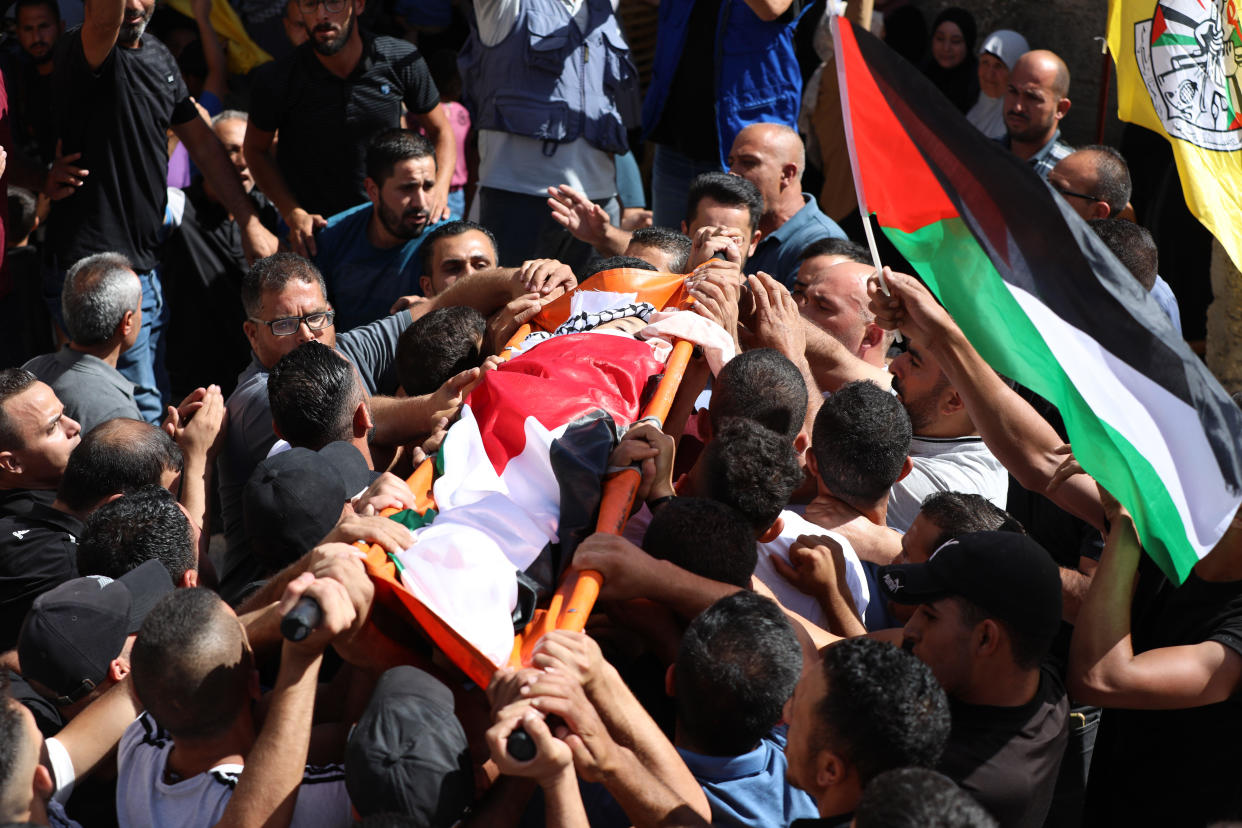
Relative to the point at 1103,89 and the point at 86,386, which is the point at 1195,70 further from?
the point at 86,386

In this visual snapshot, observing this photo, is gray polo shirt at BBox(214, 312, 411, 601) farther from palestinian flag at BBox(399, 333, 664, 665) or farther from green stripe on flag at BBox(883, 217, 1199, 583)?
green stripe on flag at BBox(883, 217, 1199, 583)

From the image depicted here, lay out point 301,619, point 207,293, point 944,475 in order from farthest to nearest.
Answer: point 207,293, point 944,475, point 301,619

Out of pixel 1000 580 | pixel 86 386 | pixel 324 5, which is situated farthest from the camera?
pixel 324 5

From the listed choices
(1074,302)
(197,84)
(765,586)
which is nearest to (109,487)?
(765,586)

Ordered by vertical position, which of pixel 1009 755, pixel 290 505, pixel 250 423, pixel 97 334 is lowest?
pixel 97 334

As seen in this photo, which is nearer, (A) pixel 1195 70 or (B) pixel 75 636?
(B) pixel 75 636

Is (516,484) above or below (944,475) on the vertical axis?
above

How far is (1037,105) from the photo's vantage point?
250 inches

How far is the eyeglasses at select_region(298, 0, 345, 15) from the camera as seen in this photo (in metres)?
5.93

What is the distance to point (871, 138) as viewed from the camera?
339 centimetres

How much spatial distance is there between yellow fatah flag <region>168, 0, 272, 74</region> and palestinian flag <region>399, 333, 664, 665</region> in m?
5.09

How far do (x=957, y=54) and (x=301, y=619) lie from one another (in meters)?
6.35

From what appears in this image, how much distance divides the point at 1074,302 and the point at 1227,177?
1580 mm

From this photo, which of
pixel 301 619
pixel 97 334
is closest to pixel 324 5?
pixel 97 334
